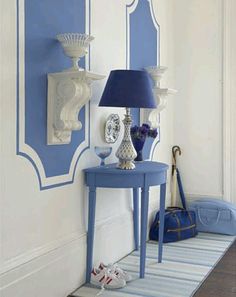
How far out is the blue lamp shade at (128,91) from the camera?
279 centimetres

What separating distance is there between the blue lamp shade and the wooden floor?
1252 millimetres

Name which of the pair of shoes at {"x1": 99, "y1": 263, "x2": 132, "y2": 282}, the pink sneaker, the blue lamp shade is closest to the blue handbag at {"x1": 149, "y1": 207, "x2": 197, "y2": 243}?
the pair of shoes at {"x1": 99, "y1": 263, "x2": 132, "y2": 282}

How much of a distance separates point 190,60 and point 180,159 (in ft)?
3.51

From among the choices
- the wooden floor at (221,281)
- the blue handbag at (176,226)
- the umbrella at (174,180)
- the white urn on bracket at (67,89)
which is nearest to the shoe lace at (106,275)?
the wooden floor at (221,281)

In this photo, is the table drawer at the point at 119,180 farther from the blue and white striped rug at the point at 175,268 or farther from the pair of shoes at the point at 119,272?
the blue and white striped rug at the point at 175,268

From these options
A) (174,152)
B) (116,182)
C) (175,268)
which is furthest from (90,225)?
(174,152)

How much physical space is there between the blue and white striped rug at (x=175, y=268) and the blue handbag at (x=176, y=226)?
66mm

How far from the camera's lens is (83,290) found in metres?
2.82

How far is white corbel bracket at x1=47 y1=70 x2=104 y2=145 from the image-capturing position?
257 centimetres

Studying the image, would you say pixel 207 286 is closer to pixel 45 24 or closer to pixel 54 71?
pixel 54 71

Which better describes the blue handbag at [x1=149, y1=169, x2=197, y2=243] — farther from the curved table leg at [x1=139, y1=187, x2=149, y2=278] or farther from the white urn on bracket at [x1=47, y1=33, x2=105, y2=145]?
the white urn on bracket at [x1=47, y1=33, x2=105, y2=145]

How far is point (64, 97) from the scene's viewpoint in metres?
2.61

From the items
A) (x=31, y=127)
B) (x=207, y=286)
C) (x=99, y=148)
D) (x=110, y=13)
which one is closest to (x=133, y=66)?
(x=110, y=13)

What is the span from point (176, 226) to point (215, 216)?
543 mm
